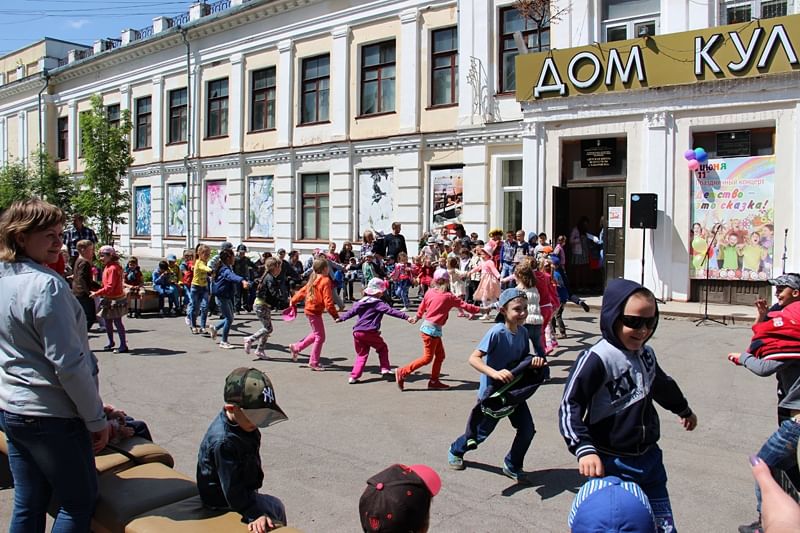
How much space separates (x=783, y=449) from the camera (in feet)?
14.5

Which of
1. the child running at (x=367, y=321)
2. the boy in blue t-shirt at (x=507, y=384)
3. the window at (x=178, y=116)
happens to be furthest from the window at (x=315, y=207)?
the boy in blue t-shirt at (x=507, y=384)

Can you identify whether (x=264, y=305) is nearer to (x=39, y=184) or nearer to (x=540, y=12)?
(x=540, y=12)

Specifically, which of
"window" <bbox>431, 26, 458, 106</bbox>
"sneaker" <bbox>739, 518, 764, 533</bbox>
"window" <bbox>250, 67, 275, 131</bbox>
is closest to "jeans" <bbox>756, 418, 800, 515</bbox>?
"sneaker" <bbox>739, 518, 764, 533</bbox>

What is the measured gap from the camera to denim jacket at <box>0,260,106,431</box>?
318 cm

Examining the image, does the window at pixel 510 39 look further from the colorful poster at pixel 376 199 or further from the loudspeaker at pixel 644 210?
the loudspeaker at pixel 644 210

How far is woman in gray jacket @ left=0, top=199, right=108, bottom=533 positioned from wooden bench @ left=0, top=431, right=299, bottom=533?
0.21m

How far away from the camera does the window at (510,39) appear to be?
20008 mm

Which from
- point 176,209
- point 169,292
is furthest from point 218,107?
point 169,292

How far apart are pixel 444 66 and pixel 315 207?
765 centimetres

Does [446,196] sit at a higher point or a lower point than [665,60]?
lower

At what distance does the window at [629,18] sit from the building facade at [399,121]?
4cm

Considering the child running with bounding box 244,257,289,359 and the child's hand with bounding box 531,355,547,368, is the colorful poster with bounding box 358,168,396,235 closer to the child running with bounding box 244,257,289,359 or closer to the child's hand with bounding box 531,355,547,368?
the child running with bounding box 244,257,289,359

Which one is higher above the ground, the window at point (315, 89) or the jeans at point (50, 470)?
the window at point (315, 89)

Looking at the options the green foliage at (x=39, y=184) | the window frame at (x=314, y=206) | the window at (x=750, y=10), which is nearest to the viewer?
the window at (x=750, y=10)
